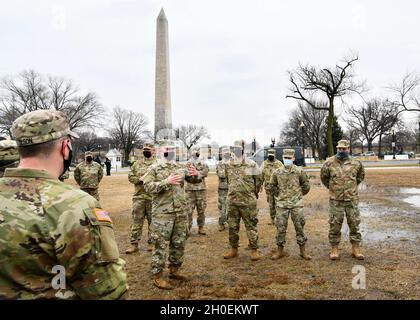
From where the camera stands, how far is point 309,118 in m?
60.7

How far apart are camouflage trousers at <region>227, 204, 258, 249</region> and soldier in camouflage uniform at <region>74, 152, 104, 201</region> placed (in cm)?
426

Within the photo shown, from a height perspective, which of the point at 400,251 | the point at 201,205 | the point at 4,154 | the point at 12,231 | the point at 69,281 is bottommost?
the point at 400,251

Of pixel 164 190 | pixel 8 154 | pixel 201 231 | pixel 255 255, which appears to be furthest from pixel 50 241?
pixel 201 231

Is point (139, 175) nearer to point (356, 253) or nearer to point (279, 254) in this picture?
point (279, 254)

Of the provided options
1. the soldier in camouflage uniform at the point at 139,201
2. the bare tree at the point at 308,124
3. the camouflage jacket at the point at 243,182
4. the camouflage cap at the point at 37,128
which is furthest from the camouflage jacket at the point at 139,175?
the bare tree at the point at 308,124

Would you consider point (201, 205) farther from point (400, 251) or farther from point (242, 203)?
point (400, 251)

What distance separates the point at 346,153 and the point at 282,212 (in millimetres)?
1708

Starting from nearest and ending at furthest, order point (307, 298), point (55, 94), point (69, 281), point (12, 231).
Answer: point (12, 231) → point (69, 281) → point (307, 298) → point (55, 94)

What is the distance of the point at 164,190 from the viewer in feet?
18.1

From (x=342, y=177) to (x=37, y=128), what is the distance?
19.7 ft

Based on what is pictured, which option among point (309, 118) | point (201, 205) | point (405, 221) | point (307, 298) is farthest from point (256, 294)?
point (309, 118)

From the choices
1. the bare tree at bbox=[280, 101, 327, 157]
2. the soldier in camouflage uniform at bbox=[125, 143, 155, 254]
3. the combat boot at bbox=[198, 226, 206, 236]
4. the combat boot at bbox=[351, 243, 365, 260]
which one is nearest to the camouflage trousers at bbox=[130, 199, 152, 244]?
the soldier in camouflage uniform at bbox=[125, 143, 155, 254]

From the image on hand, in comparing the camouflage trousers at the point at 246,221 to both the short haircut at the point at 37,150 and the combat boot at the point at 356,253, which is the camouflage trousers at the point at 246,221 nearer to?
the combat boot at the point at 356,253

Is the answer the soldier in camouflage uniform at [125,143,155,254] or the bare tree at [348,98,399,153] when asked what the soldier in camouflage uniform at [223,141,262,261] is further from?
the bare tree at [348,98,399,153]
